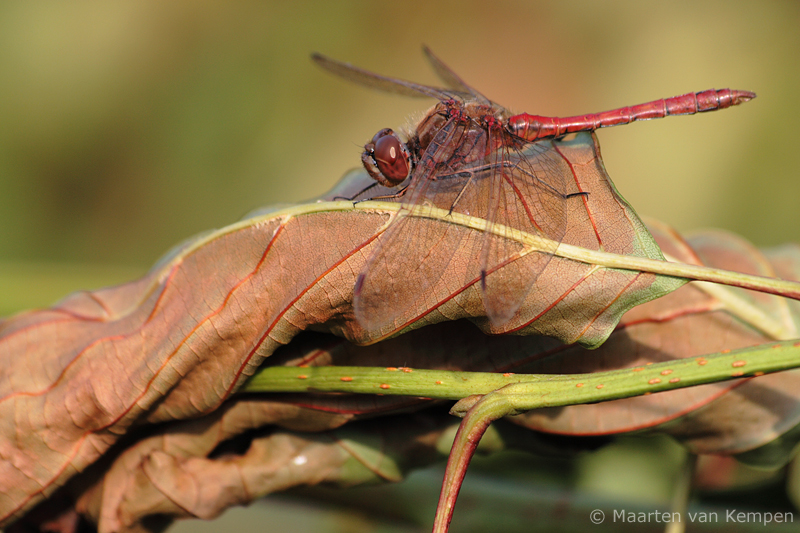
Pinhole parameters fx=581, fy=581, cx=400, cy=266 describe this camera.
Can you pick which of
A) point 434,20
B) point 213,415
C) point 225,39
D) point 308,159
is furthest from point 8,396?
point 434,20

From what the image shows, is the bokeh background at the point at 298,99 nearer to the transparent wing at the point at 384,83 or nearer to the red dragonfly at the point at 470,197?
the transparent wing at the point at 384,83

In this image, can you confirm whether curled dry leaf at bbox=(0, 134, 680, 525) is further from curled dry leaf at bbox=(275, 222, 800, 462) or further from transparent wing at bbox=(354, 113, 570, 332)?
curled dry leaf at bbox=(275, 222, 800, 462)

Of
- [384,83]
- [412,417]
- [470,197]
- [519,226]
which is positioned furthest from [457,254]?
[384,83]

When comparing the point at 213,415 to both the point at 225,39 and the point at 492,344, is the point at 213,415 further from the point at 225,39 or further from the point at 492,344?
the point at 225,39

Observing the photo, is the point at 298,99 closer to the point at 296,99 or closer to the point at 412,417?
the point at 296,99

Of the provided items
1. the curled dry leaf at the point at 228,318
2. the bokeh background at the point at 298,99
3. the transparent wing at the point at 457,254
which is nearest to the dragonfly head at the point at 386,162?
the transparent wing at the point at 457,254

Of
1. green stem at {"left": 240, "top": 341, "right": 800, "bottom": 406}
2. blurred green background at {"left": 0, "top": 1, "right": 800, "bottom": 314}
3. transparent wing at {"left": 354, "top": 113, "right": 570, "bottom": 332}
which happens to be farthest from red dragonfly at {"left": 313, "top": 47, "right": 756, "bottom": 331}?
blurred green background at {"left": 0, "top": 1, "right": 800, "bottom": 314}
